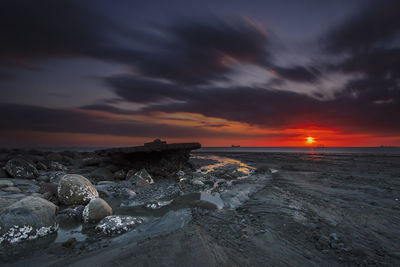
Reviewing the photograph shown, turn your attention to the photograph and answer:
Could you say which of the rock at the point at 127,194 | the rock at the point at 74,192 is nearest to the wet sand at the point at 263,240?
the rock at the point at 74,192

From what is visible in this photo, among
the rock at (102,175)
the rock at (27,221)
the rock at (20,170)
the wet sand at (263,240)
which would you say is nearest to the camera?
the wet sand at (263,240)

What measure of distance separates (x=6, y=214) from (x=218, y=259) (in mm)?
3516

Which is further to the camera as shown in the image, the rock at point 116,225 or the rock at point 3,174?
the rock at point 3,174

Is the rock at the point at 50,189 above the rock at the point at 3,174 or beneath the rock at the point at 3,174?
above

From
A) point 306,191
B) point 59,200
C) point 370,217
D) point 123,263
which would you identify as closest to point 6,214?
point 59,200

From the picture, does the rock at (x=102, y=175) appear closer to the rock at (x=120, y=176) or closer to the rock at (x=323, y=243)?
the rock at (x=120, y=176)

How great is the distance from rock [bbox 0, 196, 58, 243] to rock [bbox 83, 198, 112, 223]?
0.50 metres

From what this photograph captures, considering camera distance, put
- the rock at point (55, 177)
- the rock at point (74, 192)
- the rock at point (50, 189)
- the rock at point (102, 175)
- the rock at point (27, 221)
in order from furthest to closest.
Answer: the rock at point (102, 175) → the rock at point (55, 177) → the rock at point (50, 189) → the rock at point (74, 192) → the rock at point (27, 221)

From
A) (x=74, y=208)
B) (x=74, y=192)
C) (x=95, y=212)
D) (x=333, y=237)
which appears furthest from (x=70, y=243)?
(x=333, y=237)

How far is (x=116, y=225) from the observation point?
10.6 feet

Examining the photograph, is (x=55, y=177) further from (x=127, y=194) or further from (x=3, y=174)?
(x=127, y=194)

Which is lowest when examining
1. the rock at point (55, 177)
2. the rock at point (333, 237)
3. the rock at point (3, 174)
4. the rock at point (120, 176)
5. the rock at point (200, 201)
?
the rock at point (120, 176)

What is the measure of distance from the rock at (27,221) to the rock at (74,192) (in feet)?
4.24

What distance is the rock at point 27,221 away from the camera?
284cm
